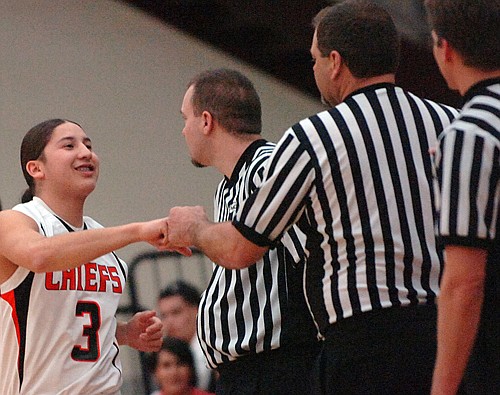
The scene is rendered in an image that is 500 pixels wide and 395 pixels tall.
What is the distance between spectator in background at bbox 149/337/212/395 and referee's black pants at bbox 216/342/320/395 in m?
2.52

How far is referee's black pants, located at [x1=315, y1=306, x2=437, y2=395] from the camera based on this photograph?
273cm

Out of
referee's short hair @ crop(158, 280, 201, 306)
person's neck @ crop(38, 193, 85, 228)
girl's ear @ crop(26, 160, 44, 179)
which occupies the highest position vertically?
girl's ear @ crop(26, 160, 44, 179)

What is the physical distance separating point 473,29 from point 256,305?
126 cm

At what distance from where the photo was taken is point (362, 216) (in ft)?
9.10

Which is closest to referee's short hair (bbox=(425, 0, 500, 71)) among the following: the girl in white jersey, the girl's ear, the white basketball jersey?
the girl in white jersey

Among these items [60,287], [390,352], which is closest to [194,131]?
[60,287]

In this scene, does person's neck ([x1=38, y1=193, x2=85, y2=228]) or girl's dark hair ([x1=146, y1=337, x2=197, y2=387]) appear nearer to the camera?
person's neck ([x1=38, y1=193, x2=85, y2=228])

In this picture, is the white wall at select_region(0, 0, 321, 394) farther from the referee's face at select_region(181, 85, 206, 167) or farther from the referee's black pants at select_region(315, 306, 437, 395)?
the referee's black pants at select_region(315, 306, 437, 395)

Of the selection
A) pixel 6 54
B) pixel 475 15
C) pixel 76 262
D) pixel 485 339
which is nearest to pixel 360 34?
pixel 475 15

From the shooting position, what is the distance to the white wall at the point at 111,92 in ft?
22.0

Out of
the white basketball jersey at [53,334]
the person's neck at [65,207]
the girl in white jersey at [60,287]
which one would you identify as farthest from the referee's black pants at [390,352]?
the person's neck at [65,207]

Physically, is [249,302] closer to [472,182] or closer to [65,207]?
[65,207]

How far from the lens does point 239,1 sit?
7.18 meters

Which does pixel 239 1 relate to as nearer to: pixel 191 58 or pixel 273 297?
pixel 191 58
